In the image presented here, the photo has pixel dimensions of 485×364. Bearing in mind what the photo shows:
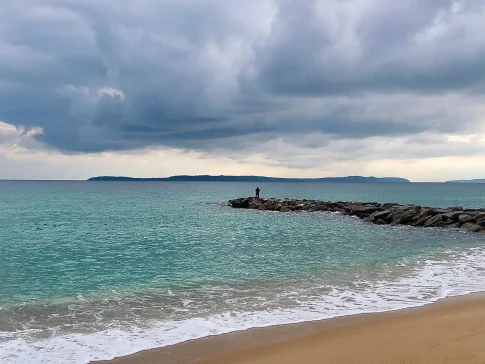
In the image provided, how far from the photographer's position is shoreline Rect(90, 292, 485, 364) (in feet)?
24.6

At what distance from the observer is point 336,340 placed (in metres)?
8.35

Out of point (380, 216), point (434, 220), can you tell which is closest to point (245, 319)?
point (434, 220)

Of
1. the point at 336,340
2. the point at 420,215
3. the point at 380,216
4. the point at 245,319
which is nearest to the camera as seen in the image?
the point at 336,340

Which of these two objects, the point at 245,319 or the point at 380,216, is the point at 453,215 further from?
the point at 245,319

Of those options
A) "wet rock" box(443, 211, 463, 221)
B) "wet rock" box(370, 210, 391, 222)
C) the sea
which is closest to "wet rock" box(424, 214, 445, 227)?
"wet rock" box(443, 211, 463, 221)

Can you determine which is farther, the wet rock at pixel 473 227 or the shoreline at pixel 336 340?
the wet rock at pixel 473 227

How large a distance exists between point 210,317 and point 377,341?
3.90m

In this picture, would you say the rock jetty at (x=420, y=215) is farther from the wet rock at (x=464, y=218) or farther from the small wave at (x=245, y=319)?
the small wave at (x=245, y=319)

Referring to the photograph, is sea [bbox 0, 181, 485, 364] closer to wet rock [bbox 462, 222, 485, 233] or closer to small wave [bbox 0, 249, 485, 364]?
small wave [bbox 0, 249, 485, 364]

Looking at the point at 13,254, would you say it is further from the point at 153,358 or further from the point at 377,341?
the point at 377,341

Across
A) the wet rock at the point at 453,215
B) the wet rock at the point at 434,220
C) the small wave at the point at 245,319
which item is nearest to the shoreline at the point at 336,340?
the small wave at the point at 245,319

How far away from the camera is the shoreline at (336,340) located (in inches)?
295

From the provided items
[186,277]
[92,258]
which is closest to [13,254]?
[92,258]

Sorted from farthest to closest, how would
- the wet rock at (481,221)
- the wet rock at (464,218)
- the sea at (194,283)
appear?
the wet rock at (464,218)
the wet rock at (481,221)
the sea at (194,283)
